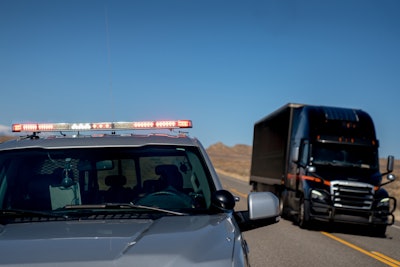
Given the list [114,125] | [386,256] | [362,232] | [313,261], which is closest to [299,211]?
[362,232]

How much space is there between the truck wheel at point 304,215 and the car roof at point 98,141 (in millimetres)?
12537

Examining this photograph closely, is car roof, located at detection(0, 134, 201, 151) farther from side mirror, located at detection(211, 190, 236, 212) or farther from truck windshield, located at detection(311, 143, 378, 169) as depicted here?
truck windshield, located at detection(311, 143, 378, 169)

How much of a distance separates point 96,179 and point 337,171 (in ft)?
44.5

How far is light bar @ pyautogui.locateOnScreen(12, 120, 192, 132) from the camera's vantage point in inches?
214

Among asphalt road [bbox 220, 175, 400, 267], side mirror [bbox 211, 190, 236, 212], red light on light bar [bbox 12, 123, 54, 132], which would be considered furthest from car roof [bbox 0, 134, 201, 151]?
asphalt road [bbox 220, 175, 400, 267]

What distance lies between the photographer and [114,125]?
5.55 metres

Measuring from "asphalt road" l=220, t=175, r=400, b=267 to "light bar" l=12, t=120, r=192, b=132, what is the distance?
5155 millimetres

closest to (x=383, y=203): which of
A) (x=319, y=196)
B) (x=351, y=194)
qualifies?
(x=351, y=194)

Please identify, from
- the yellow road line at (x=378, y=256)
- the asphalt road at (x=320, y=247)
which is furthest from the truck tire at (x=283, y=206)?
the yellow road line at (x=378, y=256)

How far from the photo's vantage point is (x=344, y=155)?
17812 millimetres

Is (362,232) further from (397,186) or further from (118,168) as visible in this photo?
(397,186)

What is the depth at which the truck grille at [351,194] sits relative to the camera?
17062 mm

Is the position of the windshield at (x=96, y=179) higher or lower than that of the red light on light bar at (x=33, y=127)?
lower

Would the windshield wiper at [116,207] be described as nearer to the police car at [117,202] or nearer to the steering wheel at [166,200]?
the police car at [117,202]
